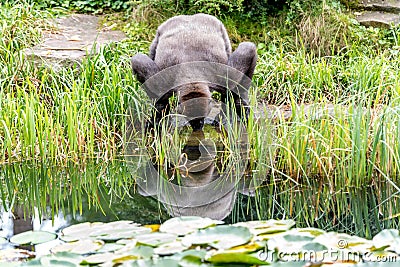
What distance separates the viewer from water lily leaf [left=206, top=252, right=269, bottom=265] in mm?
2980

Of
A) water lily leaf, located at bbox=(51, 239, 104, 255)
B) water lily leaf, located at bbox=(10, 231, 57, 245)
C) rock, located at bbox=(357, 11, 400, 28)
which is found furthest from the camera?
rock, located at bbox=(357, 11, 400, 28)

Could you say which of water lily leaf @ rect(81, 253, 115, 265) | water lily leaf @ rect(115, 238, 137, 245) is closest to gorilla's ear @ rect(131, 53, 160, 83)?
water lily leaf @ rect(115, 238, 137, 245)

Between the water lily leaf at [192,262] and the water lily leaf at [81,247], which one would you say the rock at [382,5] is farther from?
the water lily leaf at [192,262]

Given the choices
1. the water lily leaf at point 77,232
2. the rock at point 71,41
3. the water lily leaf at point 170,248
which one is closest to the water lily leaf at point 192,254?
the water lily leaf at point 170,248

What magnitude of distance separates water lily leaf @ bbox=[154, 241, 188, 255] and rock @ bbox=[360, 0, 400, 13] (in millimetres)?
6558

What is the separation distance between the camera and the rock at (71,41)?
7.60m

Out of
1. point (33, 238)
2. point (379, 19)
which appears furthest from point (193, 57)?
point (379, 19)

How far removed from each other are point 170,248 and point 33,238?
2.75 ft

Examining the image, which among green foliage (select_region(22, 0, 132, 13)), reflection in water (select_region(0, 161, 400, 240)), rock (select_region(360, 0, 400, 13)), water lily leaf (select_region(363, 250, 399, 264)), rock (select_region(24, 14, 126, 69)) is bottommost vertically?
reflection in water (select_region(0, 161, 400, 240))

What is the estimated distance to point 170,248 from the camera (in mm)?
3287

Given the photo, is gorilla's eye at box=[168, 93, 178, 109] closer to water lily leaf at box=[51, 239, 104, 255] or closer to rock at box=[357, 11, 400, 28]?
water lily leaf at box=[51, 239, 104, 255]

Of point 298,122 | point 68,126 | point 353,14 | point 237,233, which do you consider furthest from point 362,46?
point 237,233

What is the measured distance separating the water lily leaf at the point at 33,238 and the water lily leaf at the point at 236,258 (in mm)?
1084

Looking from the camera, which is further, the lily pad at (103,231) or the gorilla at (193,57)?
the gorilla at (193,57)
